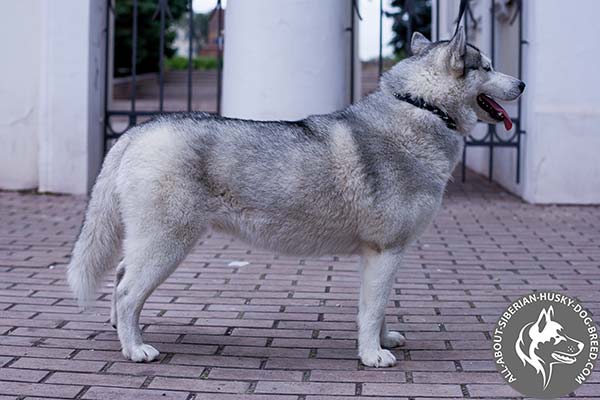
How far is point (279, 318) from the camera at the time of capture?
5324 mm

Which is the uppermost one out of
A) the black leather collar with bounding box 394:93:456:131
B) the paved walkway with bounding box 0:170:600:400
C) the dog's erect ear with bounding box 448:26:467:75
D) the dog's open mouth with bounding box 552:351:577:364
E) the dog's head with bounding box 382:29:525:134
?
the dog's erect ear with bounding box 448:26:467:75

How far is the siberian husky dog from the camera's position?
171 inches

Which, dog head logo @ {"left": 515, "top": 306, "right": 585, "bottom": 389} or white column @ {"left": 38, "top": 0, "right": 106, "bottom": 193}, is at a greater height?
white column @ {"left": 38, "top": 0, "right": 106, "bottom": 193}

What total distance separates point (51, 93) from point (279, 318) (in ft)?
18.7

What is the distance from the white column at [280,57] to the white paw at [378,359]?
4.77 meters

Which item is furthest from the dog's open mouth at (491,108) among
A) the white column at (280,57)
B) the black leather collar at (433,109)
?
the white column at (280,57)

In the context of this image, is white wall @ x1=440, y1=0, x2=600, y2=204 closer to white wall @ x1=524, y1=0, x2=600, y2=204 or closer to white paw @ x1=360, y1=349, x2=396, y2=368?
white wall @ x1=524, y1=0, x2=600, y2=204

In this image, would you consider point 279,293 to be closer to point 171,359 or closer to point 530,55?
point 171,359

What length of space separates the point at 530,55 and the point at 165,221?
22.0 ft

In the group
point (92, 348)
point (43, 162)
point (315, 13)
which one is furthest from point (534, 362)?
point (43, 162)

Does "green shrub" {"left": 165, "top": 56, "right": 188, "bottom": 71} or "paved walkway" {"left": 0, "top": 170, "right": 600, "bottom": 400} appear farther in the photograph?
"green shrub" {"left": 165, "top": 56, "right": 188, "bottom": 71}

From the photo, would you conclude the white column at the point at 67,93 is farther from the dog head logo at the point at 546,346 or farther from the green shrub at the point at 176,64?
the green shrub at the point at 176,64

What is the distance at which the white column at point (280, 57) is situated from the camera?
8711 mm

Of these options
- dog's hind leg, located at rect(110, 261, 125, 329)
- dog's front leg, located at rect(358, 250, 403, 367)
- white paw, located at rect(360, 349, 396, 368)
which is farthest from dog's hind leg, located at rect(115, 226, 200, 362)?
white paw, located at rect(360, 349, 396, 368)
